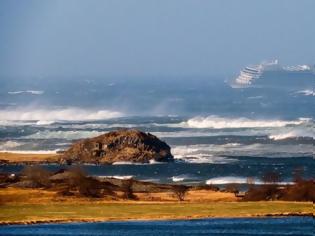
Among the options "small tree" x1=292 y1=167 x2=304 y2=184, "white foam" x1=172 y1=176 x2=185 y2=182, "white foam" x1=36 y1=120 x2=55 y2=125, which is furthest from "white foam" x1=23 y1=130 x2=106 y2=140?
"small tree" x1=292 y1=167 x2=304 y2=184

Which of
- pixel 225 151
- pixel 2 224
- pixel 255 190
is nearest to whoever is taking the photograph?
pixel 2 224

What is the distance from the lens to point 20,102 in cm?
13062

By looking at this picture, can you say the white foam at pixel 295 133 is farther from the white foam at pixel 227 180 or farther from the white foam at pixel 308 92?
the white foam at pixel 308 92

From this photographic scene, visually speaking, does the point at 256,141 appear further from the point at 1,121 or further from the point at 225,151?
the point at 1,121

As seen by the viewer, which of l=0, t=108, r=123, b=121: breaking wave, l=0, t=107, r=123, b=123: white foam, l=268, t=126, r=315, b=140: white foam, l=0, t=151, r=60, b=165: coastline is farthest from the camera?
l=0, t=107, r=123, b=123: white foam

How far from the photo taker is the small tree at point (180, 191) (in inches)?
1877

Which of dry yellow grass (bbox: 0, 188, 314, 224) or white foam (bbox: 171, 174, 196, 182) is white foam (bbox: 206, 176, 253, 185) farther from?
dry yellow grass (bbox: 0, 188, 314, 224)

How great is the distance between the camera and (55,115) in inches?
4299

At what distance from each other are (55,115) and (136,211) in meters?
66.6

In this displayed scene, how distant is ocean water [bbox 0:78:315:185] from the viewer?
60.4 meters

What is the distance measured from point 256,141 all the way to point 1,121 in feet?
105

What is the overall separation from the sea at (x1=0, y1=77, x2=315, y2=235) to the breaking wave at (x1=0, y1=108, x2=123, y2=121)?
0.34 ft

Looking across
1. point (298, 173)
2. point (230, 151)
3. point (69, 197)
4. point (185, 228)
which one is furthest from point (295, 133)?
point (185, 228)

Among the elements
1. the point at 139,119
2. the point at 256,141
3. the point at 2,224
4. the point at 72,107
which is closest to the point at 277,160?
the point at 256,141
